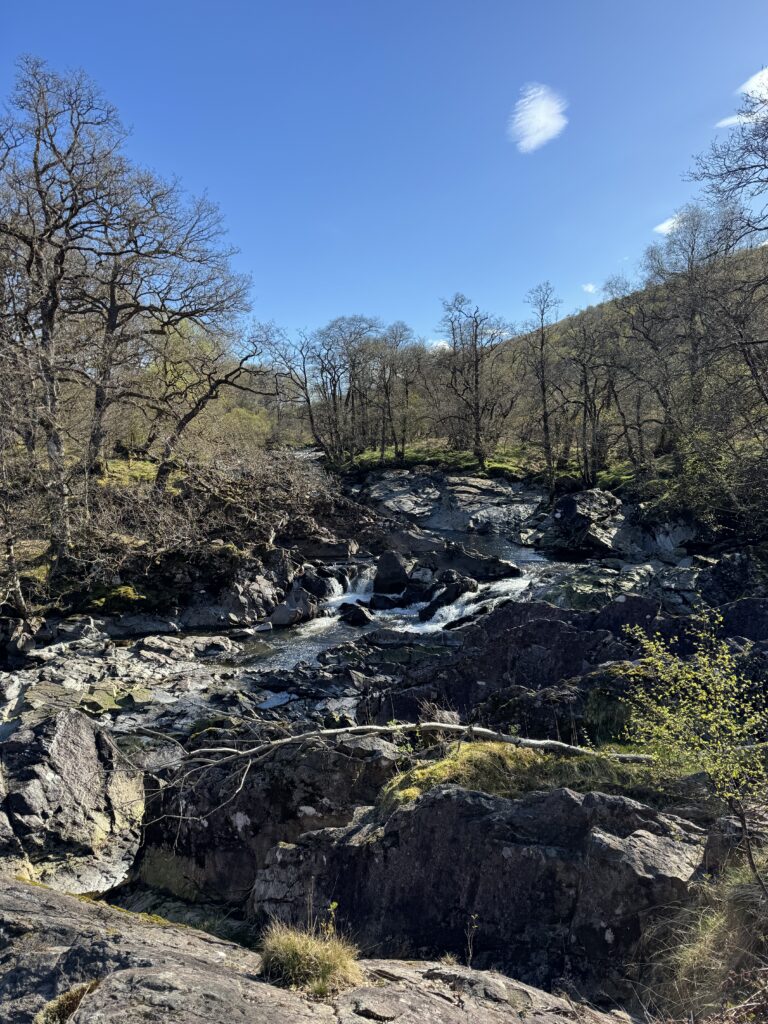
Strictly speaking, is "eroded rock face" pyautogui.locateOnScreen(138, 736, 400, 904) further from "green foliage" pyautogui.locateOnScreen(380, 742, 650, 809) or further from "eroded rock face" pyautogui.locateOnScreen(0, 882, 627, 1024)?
"eroded rock face" pyautogui.locateOnScreen(0, 882, 627, 1024)

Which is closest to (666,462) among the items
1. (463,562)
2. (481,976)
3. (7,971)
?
(463,562)

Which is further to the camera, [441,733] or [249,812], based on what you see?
[441,733]

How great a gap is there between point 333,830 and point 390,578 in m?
16.2

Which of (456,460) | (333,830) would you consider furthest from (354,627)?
Answer: (456,460)

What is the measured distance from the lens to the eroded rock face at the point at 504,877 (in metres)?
4.17

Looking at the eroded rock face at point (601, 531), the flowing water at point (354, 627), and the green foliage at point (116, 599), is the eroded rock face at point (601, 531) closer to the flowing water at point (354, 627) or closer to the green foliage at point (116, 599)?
the flowing water at point (354, 627)

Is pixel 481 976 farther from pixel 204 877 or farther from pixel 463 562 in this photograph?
pixel 463 562

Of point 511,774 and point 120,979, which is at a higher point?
point 120,979

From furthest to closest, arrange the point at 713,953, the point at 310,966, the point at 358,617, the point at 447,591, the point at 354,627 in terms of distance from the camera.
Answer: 1. the point at 447,591
2. the point at 358,617
3. the point at 354,627
4. the point at 713,953
5. the point at 310,966

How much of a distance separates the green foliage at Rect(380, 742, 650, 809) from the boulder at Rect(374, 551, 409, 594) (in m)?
15.0

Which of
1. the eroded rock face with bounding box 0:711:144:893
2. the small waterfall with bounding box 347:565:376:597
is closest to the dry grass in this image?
the eroded rock face with bounding box 0:711:144:893

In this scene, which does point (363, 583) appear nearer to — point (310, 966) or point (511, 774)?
point (511, 774)

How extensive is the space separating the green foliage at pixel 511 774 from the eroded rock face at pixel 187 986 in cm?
198

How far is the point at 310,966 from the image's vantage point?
3.60 metres
